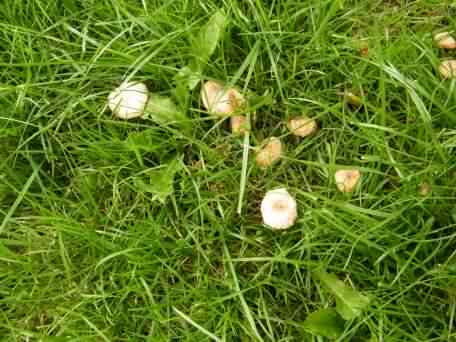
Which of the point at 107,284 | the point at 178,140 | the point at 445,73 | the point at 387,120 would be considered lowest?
the point at 107,284

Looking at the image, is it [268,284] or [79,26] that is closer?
[268,284]

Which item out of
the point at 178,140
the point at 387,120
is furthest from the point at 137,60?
the point at 387,120

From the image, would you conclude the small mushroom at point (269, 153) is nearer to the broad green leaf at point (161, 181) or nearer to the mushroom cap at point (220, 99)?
the mushroom cap at point (220, 99)

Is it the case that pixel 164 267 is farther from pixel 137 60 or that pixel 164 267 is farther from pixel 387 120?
pixel 387 120

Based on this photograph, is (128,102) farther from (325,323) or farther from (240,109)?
(325,323)

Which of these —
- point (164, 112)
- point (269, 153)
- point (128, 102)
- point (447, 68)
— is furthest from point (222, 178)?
point (447, 68)

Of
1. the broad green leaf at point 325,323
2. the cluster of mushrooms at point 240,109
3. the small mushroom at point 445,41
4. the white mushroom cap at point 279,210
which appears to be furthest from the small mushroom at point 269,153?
the small mushroom at point 445,41
